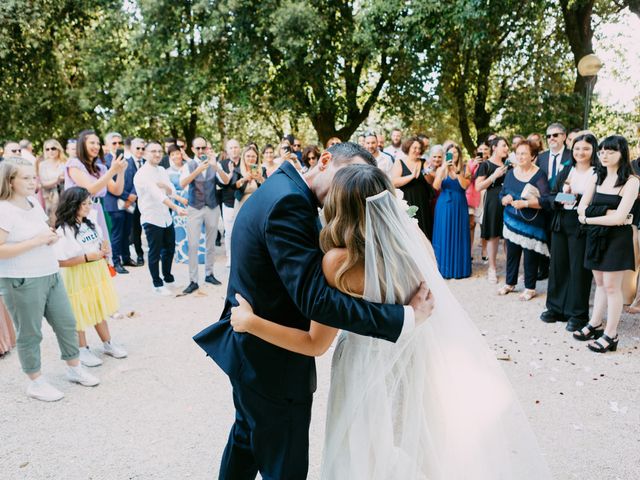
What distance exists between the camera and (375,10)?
40.0ft

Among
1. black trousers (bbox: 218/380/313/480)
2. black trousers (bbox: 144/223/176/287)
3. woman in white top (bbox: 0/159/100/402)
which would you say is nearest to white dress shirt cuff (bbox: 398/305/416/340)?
black trousers (bbox: 218/380/313/480)

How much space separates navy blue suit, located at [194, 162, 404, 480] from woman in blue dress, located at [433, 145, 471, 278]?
18.9 ft

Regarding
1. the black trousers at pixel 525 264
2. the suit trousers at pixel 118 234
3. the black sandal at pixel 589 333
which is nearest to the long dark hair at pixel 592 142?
the black trousers at pixel 525 264

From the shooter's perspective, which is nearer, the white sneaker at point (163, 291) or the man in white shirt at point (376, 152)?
the white sneaker at point (163, 291)

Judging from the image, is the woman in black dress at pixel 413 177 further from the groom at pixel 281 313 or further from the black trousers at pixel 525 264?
the groom at pixel 281 313

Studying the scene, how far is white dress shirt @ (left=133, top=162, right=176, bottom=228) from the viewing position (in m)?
6.59

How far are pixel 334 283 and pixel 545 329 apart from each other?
14.2ft

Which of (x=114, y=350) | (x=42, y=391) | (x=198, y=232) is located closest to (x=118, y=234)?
(x=198, y=232)

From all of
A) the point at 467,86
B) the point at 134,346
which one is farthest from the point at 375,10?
the point at 134,346

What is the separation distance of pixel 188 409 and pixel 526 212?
15.5 feet

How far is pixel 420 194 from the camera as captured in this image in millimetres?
7707

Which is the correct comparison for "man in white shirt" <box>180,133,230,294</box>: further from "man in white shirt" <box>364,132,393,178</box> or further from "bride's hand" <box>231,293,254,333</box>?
"bride's hand" <box>231,293,254,333</box>

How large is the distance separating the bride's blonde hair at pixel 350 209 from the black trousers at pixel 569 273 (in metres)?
4.08

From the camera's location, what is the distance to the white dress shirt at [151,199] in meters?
6.59
